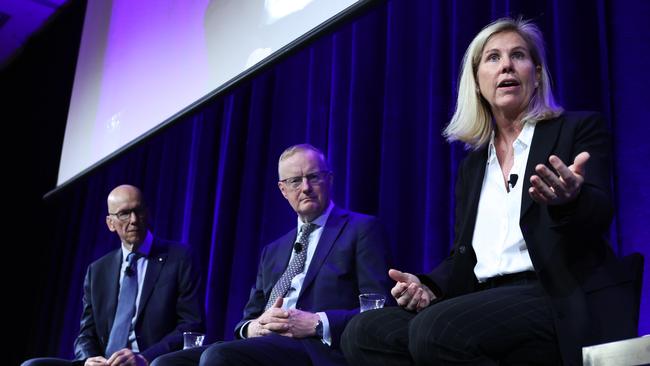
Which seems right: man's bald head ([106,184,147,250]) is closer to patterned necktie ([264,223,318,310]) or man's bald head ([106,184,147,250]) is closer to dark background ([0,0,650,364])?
dark background ([0,0,650,364])

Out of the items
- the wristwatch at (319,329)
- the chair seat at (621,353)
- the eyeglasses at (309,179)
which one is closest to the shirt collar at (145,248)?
the eyeglasses at (309,179)

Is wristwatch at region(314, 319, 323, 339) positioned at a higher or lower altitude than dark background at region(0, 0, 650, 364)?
lower

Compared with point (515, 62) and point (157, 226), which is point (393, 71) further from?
point (157, 226)

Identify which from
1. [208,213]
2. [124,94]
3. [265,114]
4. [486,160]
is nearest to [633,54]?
[486,160]

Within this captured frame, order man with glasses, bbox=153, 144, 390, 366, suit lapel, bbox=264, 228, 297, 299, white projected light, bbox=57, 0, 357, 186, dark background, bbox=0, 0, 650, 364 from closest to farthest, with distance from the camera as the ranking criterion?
man with glasses, bbox=153, 144, 390, 366, dark background, bbox=0, 0, 650, 364, suit lapel, bbox=264, 228, 297, 299, white projected light, bbox=57, 0, 357, 186

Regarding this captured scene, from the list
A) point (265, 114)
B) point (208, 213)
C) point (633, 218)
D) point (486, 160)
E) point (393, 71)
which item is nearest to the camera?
point (486, 160)

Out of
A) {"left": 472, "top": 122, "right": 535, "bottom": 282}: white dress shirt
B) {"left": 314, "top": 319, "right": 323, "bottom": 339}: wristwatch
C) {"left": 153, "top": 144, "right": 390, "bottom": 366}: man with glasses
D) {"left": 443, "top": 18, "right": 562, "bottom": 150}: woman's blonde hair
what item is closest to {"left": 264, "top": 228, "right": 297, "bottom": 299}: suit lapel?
{"left": 153, "top": 144, "right": 390, "bottom": 366}: man with glasses

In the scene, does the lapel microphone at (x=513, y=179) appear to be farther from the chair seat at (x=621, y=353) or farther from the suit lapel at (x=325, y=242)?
the suit lapel at (x=325, y=242)

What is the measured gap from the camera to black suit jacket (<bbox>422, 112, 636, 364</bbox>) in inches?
52.6

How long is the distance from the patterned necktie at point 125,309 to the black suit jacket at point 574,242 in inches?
71.7

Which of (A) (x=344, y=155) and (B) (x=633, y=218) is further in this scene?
(A) (x=344, y=155)

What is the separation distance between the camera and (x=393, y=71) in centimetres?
309

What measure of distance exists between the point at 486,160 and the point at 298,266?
0.93 meters

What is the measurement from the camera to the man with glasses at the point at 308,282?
208 centimetres
